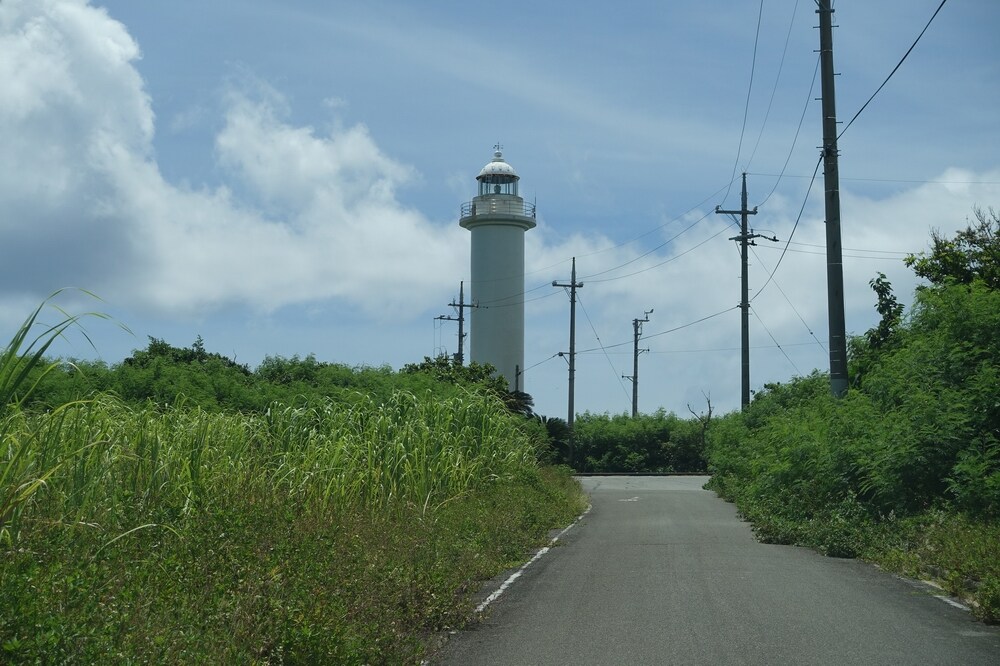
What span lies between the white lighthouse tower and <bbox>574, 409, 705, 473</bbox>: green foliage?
34.9ft

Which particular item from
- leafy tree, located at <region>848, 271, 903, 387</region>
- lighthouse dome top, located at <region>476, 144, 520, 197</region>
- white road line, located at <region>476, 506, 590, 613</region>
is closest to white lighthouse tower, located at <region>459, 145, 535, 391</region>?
lighthouse dome top, located at <region>476, 144, 520, 197</region>

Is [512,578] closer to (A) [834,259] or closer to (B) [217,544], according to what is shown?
(B) [217,544]

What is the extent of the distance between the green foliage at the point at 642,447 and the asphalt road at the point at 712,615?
148ft

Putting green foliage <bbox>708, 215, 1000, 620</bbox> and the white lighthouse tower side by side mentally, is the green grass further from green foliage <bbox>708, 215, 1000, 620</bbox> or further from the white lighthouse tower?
the white lighthouse tower

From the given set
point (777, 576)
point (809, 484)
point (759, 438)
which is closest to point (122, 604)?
point (777, 576)

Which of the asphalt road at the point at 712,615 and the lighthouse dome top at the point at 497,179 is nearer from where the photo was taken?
the asphalt road at the point at 712,615

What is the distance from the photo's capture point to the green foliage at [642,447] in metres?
Answer: 61.2

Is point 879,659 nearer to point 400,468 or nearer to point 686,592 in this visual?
point 686,592

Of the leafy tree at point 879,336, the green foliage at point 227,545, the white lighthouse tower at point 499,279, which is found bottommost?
the green foliage at point 227,545

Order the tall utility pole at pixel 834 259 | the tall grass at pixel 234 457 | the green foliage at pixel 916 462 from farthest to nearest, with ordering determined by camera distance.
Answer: the tall utility pole at pixel 834 259, the green foliage at pixel 916 462, the tall grass at pixel 234 457

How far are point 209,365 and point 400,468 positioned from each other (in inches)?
593

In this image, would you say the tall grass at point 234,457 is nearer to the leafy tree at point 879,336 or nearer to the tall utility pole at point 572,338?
the leafy tree at point 879,336

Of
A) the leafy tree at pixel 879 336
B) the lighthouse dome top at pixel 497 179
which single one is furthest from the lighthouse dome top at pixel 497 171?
the leafy tree at pixel 879 336

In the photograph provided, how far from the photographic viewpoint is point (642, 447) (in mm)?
61594
